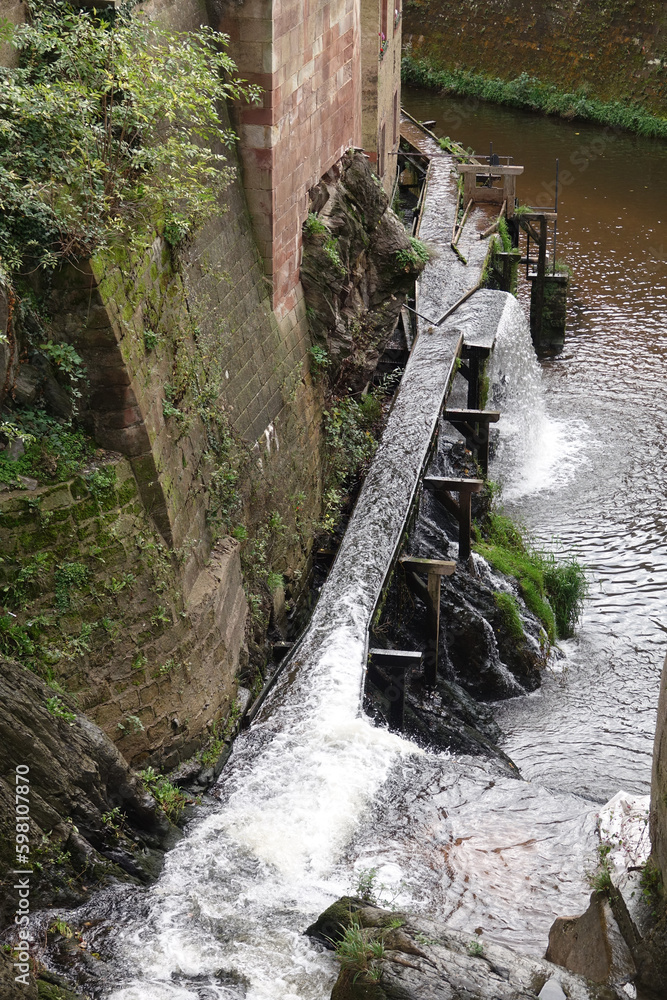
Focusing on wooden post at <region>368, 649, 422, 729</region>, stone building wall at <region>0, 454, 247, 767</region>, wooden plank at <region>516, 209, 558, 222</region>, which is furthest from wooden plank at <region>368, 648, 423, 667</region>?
wooden plank at <region>516, 209, 558, 222</region>

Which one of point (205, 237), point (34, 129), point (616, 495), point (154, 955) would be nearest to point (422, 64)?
point (616, 495)

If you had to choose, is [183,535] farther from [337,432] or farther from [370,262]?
[370,262]

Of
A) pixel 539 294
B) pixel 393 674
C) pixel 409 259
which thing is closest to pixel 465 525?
pixel 393 674

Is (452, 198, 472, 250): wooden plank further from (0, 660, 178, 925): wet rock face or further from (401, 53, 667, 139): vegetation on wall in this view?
(0, 660, 178, 925): wet rock face

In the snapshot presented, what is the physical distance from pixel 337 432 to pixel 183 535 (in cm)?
461

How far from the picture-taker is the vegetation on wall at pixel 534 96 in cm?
3115

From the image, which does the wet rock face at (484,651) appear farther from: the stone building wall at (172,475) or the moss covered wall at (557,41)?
the moss covered wall at (557,41)

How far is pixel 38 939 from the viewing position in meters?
5.86

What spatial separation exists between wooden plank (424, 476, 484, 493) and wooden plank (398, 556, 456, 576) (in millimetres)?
1665

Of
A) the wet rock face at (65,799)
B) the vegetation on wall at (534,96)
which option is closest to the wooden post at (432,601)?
the wet rock face at (65,799)

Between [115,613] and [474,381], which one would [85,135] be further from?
[474,381]

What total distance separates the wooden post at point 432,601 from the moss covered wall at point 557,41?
82.2ft

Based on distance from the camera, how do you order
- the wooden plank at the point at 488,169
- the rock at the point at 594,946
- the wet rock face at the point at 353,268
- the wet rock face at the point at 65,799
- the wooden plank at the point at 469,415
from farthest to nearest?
the wooden plank at the point at 488,169
the wooden plank at the point at 469,415
the wet rock face at the point at 353,268
the wet rock face at the point at 65,799
the rock at the point at 594,946

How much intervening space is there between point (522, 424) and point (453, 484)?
4.53 m
